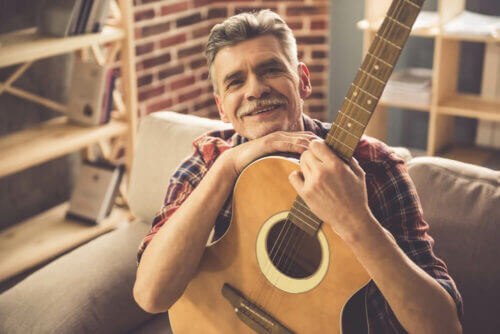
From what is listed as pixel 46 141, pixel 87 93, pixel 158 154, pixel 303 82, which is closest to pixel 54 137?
pixel 46 141

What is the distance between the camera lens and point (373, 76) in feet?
3.26

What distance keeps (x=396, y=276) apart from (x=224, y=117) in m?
0.55

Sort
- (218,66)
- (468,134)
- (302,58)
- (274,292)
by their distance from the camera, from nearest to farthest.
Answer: (274,292) → (218,66) → (468,134) → (302,58)

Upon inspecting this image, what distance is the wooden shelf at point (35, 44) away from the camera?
7.02ft

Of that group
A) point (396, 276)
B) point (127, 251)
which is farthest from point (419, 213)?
point (127, 251)

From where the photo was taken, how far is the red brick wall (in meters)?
3.17

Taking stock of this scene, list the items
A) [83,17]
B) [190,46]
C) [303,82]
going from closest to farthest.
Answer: [303,82] → [83,17] → [190,46]

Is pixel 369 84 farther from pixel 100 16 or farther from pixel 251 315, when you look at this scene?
pixel 100 16

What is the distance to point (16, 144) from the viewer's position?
239cm

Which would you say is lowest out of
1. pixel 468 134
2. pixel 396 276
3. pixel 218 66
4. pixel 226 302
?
pixel 468 134

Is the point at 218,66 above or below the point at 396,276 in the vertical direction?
above

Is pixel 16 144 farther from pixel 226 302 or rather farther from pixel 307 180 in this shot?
pixel 307 180

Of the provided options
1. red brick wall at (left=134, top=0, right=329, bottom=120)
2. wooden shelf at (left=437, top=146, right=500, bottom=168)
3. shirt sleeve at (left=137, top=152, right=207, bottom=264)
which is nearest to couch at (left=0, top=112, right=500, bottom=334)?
shirt sleeve at (left=137, top=152, right=207, bottom=264)

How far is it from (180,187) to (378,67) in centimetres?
61
